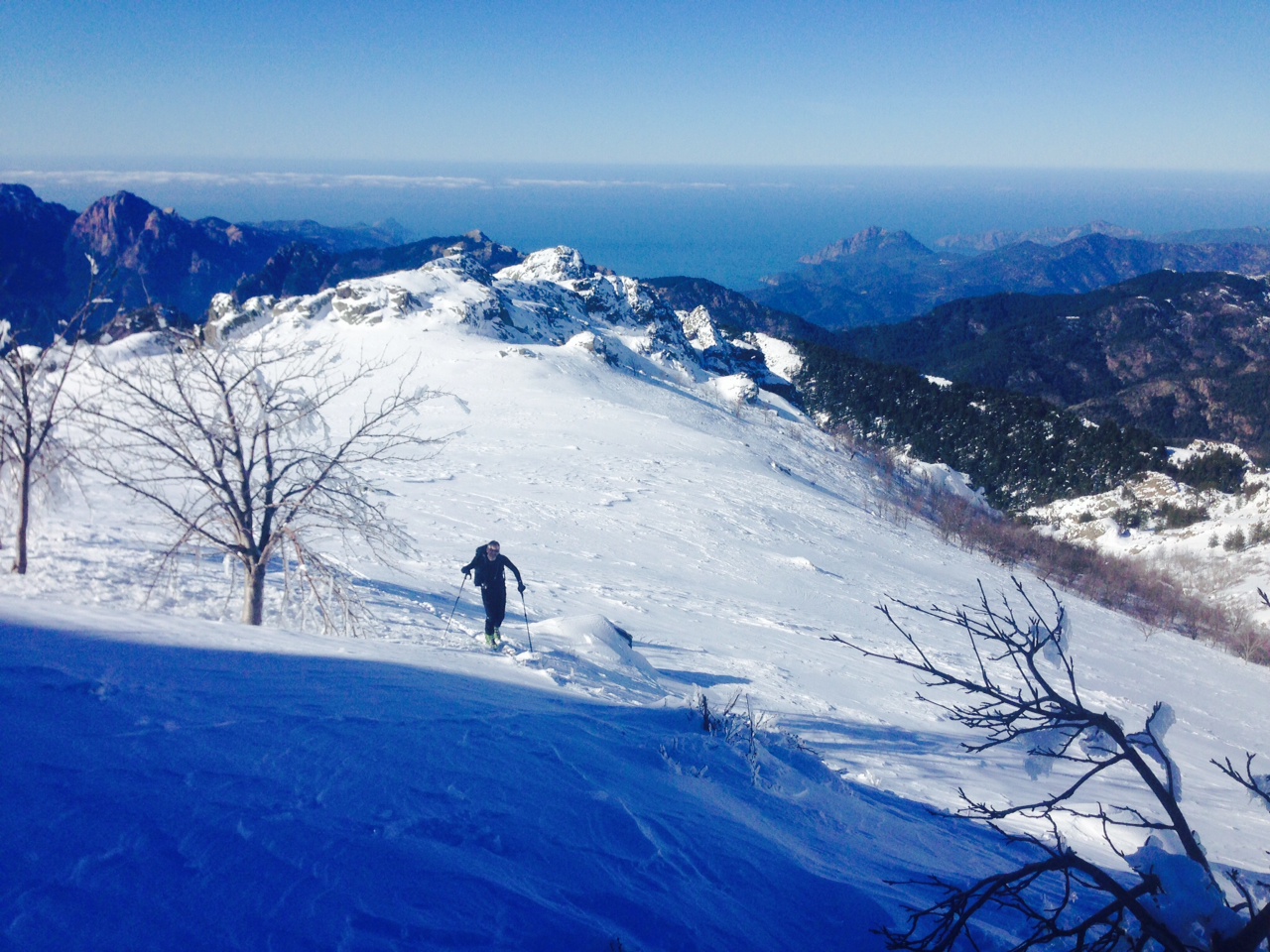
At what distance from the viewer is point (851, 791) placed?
18.6 ft

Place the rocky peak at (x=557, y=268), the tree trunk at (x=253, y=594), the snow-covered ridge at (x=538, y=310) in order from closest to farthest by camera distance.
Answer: the tree trunk at (x=253, y=594)
the snow-covered ridge at (x=538, y=310)
the rocky peak at (x=557, y=268)

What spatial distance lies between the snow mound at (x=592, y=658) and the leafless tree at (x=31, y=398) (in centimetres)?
536

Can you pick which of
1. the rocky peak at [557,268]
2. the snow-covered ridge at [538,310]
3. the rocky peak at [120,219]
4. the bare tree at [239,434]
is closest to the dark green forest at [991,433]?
the snow-covered ridge at [538,310]

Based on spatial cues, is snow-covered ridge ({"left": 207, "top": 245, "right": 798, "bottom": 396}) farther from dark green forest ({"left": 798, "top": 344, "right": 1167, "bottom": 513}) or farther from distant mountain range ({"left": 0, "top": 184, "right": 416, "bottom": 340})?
distant mountain range ({"left": 0, "top": 184, "right": 416, "bottom": 340})

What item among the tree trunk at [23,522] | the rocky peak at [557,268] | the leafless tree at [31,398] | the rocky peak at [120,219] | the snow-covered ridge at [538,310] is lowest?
the tree trunk at [23,522]

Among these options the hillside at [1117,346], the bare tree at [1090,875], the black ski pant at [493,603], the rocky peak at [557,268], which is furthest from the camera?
the hillside at [1117,346]

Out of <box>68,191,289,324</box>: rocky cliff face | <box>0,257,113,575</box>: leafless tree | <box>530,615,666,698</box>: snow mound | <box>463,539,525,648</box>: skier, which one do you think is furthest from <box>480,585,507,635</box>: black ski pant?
<box>68,191,289,324</box>: rocky cliff face

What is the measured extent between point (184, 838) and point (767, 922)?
2.53 m

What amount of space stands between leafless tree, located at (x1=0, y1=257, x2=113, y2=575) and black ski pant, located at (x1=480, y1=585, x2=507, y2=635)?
4.42 meters

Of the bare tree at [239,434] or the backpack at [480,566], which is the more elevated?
the bare tree at [239,434]

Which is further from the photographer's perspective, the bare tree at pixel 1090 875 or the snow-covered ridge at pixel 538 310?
the snow-covered ridge at pixel 538 310

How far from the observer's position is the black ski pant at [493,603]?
7754mm

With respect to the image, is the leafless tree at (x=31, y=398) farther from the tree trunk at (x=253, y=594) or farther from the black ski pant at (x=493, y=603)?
the black ski pant at (x=493, y=603)

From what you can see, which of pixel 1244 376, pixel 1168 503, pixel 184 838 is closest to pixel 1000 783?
pixel 184 838
